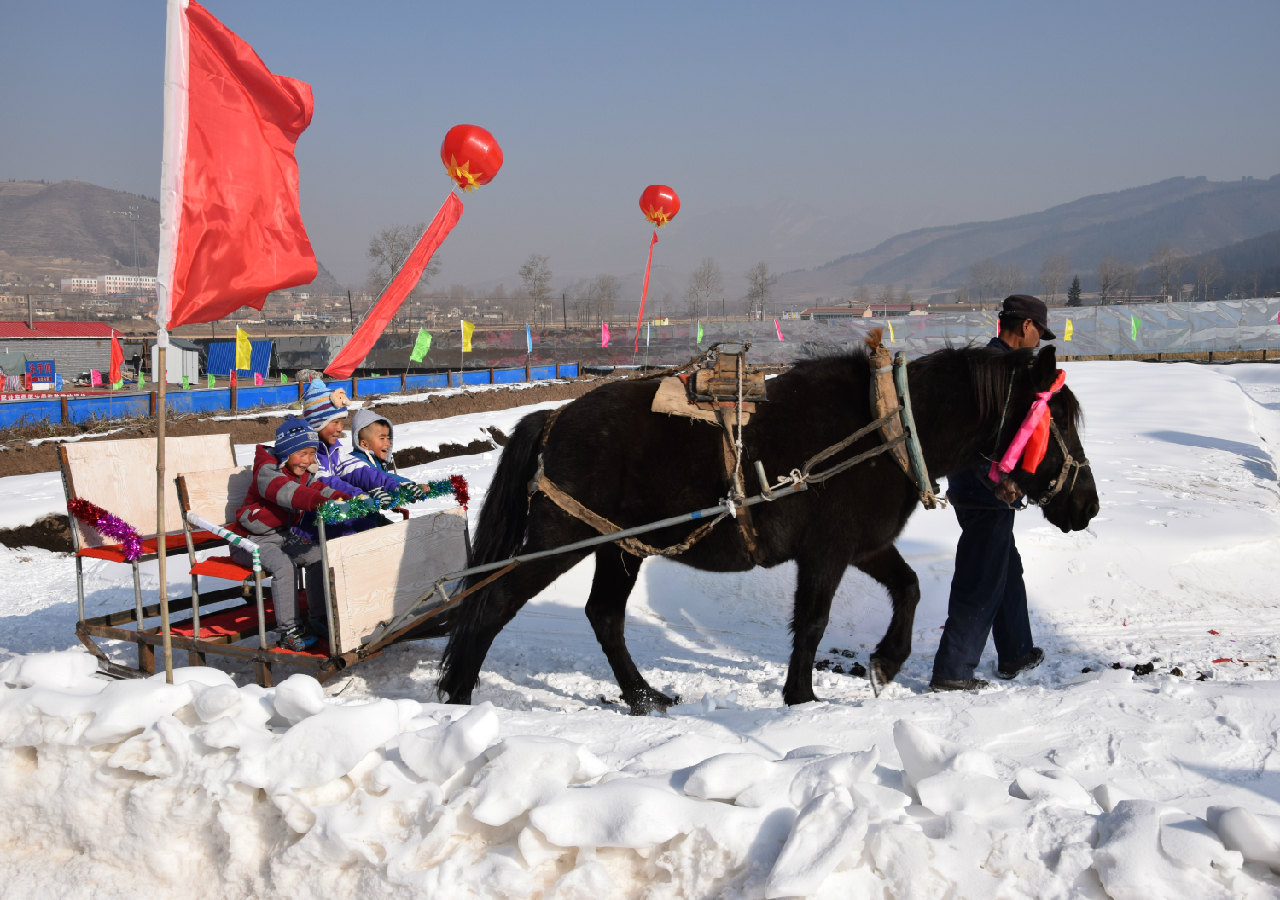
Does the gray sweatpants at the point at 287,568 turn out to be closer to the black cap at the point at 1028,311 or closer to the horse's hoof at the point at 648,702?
the horse's hoof at the point at 648,702

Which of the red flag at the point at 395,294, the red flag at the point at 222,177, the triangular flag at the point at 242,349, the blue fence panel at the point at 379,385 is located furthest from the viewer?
the blue fence panel at the point at 379,385

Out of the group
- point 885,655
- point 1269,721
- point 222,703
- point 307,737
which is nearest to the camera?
point 307,737

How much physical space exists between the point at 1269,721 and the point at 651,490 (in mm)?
2723

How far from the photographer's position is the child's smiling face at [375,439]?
5137 mm

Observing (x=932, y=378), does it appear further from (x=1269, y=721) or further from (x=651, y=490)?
(x=1269, y=721)

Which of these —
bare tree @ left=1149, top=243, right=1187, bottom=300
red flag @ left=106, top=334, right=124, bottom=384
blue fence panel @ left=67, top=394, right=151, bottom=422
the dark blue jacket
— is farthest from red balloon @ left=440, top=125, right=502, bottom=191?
bare tree @ left=1149, top=243, right=1187, bottom=300

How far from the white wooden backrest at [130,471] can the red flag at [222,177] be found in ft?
5.31

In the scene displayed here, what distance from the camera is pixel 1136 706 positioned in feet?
11.9

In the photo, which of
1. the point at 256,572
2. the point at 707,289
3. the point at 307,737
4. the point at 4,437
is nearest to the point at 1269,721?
the point at 307,737

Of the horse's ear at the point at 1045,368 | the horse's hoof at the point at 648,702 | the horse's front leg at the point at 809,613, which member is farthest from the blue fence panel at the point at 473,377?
the horse's ear at the point at 1045,368

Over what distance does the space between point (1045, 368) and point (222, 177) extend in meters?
3.79

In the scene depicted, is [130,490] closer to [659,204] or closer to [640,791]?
[640,791]

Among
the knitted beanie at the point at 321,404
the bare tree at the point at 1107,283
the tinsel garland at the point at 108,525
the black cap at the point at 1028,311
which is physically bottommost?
the tinsel garland at the point at 108,525

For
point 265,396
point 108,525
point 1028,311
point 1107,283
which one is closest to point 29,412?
point 265,396
